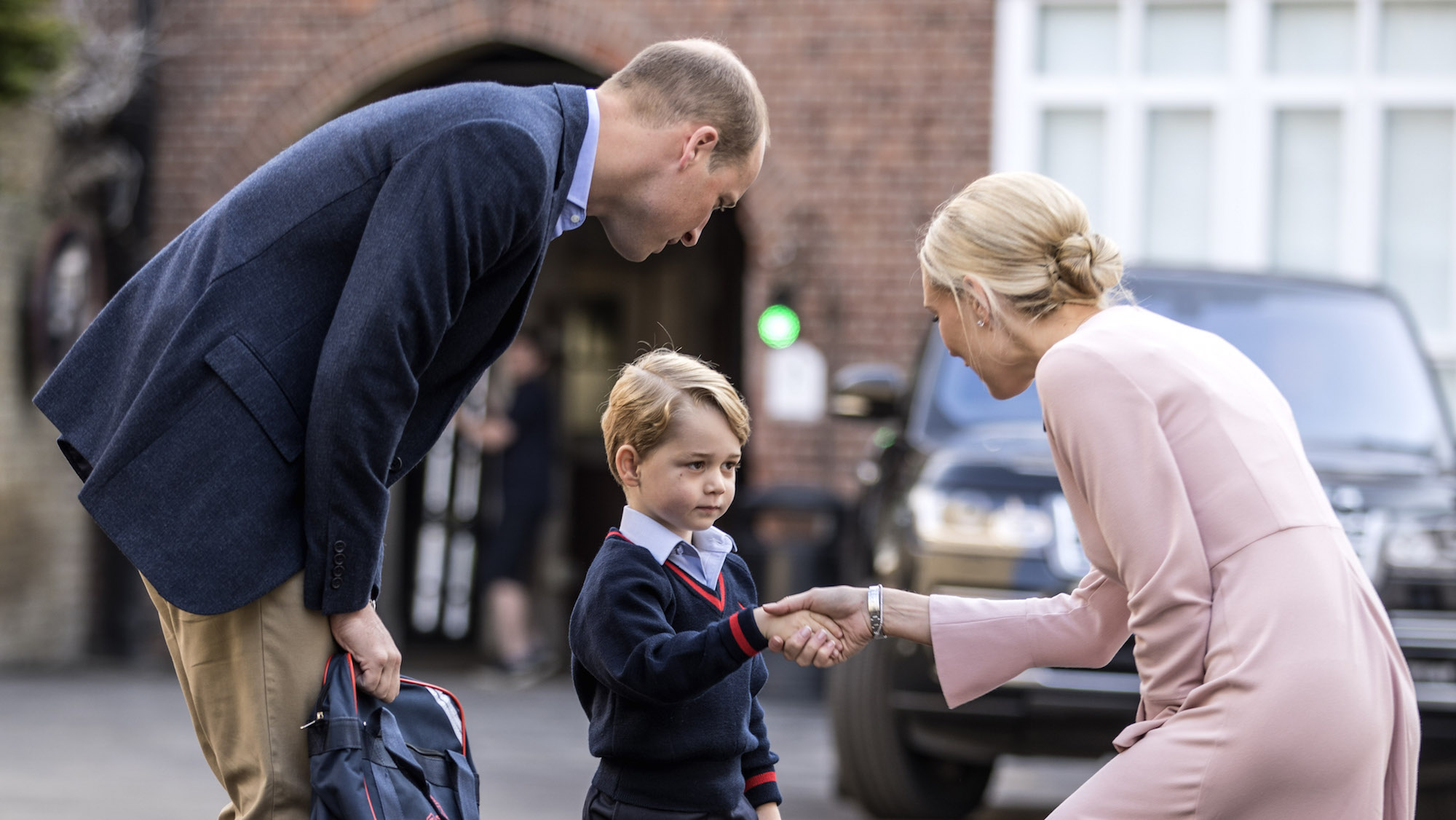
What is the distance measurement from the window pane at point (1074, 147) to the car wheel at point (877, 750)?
5.31m

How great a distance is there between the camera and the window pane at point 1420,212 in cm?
976

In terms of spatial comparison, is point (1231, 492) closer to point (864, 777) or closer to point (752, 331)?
point (864, 777)

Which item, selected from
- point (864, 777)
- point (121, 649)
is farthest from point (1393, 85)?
point (121, 649)

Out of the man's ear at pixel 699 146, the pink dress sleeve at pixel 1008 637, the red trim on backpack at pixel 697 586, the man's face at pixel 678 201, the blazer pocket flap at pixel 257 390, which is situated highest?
the man's ear at pixel 699 146

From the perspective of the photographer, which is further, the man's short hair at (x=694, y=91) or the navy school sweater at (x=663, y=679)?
the man's short hair at (x=694, y=91)

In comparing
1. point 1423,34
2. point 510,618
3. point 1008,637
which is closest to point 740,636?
point 1008,637

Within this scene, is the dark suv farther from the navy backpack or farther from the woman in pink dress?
the woman in pink dress

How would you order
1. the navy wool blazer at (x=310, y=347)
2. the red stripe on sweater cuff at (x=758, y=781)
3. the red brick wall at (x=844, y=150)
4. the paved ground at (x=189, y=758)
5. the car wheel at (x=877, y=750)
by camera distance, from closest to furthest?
the navy wool blazer at (x=310, y=347)
the red stripe on sweater cuff at (x=758, y=781)
the car wheel at (x=877, y=750)
the paved ground at (x=189, y=758)
the red brick wall at (x=844, y=150)

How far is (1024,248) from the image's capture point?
98.7 inches

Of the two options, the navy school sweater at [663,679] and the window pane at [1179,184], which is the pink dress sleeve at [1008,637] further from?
the window pane at [1179,184]

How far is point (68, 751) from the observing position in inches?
272

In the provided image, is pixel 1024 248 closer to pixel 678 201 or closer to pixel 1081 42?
pixel 678 201

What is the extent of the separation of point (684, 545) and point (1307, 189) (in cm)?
818

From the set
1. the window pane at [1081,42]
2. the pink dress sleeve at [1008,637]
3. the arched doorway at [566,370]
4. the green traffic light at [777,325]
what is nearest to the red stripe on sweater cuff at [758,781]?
the pink dress sleeve at [1008,637]
